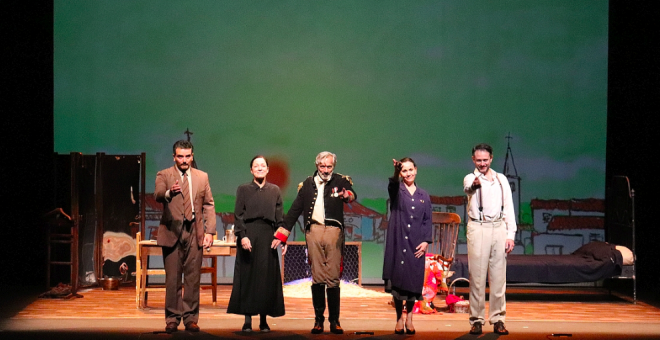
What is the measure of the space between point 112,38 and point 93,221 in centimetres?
225

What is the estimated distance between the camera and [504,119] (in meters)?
10.1

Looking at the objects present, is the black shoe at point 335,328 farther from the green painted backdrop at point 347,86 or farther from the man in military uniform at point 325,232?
the green painted backdrop at point 347,86

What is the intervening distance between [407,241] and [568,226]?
445 centimetres

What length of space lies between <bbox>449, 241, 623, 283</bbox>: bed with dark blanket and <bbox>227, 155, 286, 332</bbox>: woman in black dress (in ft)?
8.77

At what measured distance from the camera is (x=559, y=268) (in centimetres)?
870

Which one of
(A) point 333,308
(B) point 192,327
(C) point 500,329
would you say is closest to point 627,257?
(C) point 500,329

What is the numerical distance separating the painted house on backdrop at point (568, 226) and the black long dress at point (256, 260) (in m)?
4.60

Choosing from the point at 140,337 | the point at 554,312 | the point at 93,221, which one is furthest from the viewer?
the point at 93,221

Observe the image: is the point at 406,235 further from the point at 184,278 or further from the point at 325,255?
the point at 184,278

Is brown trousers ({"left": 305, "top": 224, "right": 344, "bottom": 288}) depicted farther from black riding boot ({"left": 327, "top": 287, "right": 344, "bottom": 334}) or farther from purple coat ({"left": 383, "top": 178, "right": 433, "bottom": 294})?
purple coat ({"left": 383, "top": 178, "right": 433, "bottom": 294})

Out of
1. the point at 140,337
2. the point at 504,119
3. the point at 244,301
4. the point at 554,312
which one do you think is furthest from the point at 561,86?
the point at 140,337

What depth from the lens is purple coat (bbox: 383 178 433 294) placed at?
633cm

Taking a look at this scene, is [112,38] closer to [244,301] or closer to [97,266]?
[97,266]

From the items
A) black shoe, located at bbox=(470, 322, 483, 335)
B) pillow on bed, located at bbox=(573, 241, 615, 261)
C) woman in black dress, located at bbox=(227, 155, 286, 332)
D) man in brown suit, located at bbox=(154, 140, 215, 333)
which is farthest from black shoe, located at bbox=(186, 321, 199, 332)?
pillow on bed, located at bbox=(573, 241, 615, 261)
